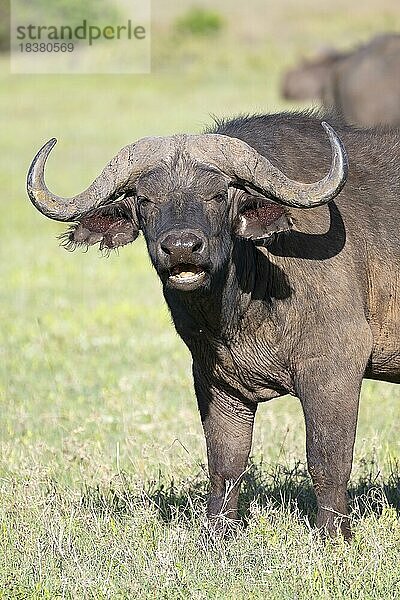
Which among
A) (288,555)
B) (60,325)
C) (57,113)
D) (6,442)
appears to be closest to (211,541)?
(288,555)

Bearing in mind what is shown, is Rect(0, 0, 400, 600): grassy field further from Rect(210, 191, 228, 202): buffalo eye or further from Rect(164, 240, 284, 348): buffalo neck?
Rect(210, 191, 228, 202): buffalo eye

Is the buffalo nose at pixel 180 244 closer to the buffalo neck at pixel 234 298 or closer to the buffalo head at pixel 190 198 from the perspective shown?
the buffalo head at pixel 190 198

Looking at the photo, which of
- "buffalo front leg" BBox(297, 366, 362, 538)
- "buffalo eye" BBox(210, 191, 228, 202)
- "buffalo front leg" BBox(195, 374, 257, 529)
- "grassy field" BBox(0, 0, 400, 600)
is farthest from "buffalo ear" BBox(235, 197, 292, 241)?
"grassy field" BBox(0, 0, 400, 600)

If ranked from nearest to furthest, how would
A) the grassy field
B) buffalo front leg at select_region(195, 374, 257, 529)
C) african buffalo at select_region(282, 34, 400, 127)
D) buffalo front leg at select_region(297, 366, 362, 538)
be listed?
1. the grassy field
2. buffalo front leg at select_region(297, 366, 362, 538)
3. buffalo front leg at select_region(195, 374, 257, 529)
4. african buffalo at select_region(282, 34, 400, 127)

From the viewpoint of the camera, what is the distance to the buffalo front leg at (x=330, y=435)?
6250mm

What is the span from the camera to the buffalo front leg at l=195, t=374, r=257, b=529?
7.01 m

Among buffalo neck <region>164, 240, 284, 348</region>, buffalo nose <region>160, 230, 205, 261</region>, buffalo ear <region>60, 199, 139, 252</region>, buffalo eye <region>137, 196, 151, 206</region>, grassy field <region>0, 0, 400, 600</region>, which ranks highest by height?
buffalo eye <region>137, 196, 151, 206</region>

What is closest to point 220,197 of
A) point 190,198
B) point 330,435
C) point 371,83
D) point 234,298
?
point 190,198

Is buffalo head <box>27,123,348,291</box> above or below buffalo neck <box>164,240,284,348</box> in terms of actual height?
above

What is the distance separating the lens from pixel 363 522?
6523 millimetres

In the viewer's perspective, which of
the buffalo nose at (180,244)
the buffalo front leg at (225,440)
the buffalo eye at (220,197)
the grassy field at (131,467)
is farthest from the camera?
the buffalo front leg at (225,440)

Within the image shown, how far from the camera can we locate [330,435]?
247 inches

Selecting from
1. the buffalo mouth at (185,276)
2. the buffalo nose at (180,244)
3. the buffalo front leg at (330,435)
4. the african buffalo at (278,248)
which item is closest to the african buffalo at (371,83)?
the african buffalo at (278,248)

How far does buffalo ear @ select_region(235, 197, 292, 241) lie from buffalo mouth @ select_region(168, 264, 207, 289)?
1.50 ft
